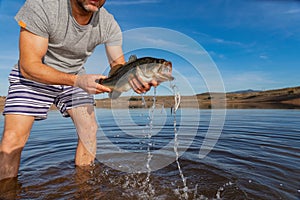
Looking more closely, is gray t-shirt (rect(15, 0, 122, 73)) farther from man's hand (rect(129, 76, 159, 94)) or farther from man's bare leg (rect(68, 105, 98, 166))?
man's hand (rect(129, 76, 159, 94))

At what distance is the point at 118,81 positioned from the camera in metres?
3.74

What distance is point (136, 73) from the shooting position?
139 inches

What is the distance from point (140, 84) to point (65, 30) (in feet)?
4.59

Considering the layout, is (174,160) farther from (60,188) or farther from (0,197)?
(0,197)

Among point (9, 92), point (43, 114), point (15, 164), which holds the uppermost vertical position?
point (9, 92)

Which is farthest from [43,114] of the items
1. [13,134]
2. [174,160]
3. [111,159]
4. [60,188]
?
[174,160]

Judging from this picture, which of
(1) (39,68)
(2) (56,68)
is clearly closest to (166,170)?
(2) (56,68)

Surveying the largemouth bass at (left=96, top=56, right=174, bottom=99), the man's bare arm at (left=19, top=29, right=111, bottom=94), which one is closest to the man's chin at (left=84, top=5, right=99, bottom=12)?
the man's bare arm at (left=19, top=29, right=111, bottom=94)

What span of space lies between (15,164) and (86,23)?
250 cm

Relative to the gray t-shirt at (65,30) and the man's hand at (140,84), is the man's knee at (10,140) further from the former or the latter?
the man's hand at (140,84)

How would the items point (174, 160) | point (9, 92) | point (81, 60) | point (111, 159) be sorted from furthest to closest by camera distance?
point (111, 159) < point (174, 160) < point (81, 60) < point (9, 92)

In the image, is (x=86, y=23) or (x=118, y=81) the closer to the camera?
(x=118, y=81)

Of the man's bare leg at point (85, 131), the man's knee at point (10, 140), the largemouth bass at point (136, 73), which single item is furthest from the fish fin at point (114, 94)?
the man's knee at point (10, 140)

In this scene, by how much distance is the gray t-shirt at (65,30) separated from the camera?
11.9 ft
